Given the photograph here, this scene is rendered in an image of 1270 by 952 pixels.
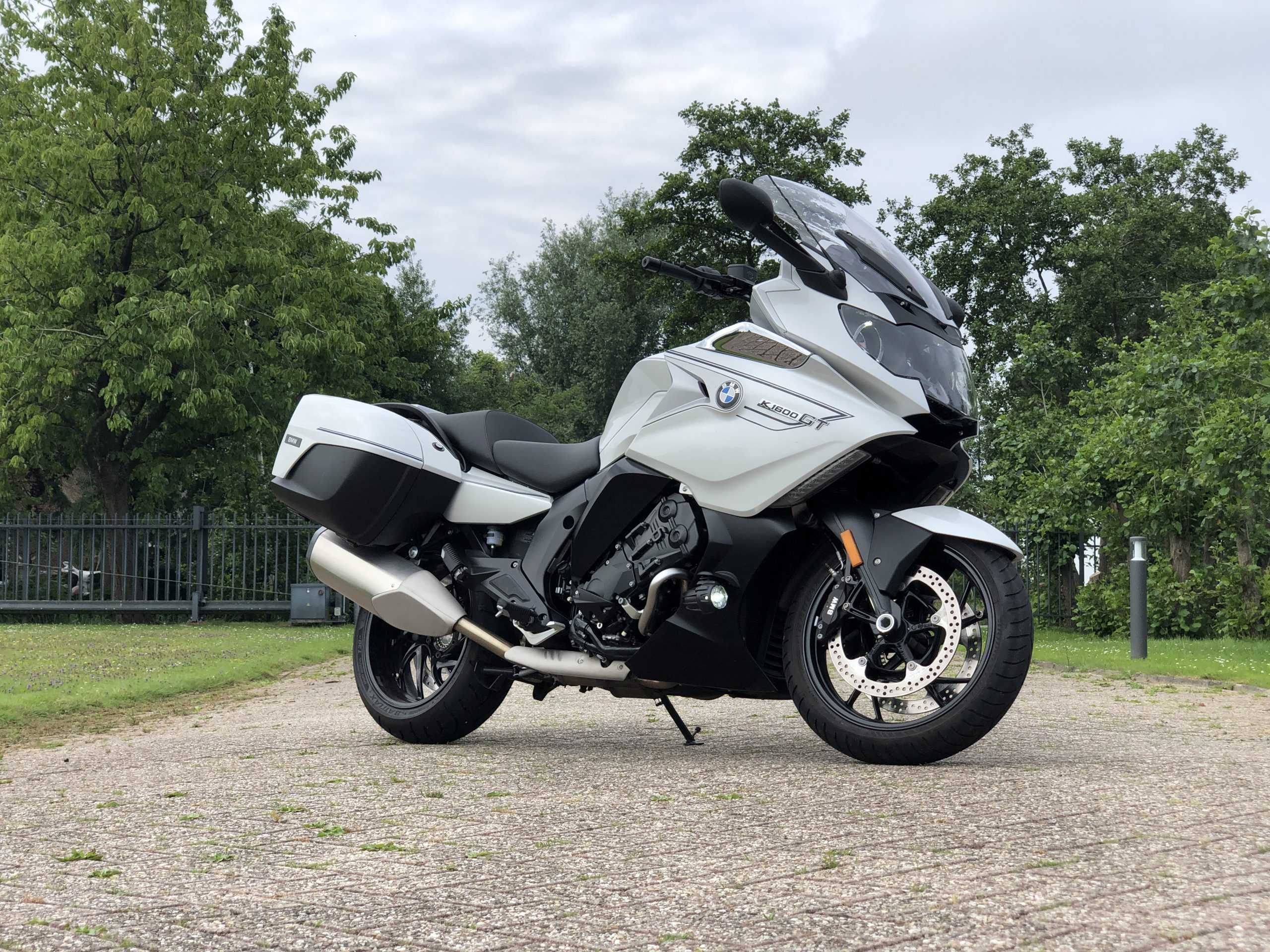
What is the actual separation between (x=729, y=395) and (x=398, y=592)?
1656 millimetres

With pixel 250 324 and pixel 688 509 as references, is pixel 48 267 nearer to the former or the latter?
pixel 250 324

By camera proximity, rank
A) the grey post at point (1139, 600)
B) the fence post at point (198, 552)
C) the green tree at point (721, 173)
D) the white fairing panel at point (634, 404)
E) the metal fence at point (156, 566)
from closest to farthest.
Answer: the white fairing panel at point (634, 404)
the grey post at point (1139, 600)
the fence post at point (198, 552)
the metal fence at point (156, 566)
the green tree at point (721, 173)

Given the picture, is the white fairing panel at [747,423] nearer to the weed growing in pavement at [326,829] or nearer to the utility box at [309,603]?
the weed growing in pavement at [326,829]

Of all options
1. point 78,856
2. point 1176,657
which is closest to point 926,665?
point 78,856

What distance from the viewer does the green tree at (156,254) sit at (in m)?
19.3

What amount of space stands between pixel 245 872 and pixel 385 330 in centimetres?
2253

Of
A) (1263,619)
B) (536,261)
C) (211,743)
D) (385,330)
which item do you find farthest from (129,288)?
(536,261)

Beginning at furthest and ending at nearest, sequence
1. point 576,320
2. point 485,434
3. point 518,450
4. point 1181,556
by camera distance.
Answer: point 576,320 < point 1181,556 < point 485,434 < point 518,450

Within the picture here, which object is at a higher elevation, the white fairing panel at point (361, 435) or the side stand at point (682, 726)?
the white fairing panel at point (361, 435)

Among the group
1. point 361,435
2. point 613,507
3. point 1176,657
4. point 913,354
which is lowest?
point 1176,657

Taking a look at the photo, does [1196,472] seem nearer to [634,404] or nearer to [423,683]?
[634,404]

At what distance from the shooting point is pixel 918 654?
13.2 ft

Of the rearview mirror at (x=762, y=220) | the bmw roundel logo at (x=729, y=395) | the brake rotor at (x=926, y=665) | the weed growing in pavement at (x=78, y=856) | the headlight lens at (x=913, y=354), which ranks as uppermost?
the rearview mirror at (x=762, y=220)

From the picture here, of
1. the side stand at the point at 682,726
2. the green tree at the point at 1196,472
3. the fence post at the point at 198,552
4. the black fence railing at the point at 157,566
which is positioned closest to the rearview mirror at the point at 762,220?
the side stand at the point at 682,726
